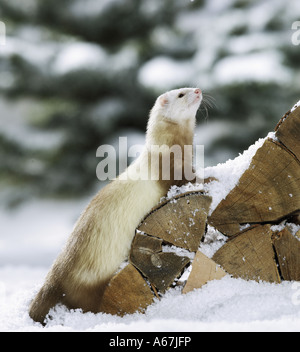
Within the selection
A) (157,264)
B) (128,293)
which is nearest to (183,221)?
(157,264)

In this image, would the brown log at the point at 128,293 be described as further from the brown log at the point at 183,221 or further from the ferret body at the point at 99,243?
the brown log at the point at 183,221

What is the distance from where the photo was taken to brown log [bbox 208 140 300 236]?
3.91ft

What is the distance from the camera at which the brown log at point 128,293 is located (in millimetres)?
1226

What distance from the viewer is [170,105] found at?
1.52 m

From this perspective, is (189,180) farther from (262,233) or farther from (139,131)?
(139,131)

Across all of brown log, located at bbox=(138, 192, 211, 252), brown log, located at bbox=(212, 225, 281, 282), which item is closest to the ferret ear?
brown log, located at bbox=(138, 192, 211, 252)

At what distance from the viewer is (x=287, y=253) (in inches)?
47.5

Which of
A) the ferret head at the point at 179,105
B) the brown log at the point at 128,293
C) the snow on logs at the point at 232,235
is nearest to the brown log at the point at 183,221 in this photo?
the snow on logs at the point at 232,235

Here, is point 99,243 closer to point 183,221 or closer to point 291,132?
point 183,221

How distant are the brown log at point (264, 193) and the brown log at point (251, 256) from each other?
29mm

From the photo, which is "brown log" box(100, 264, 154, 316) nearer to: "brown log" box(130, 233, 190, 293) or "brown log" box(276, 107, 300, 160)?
"brown log" box(130, 233, 190, 293)
